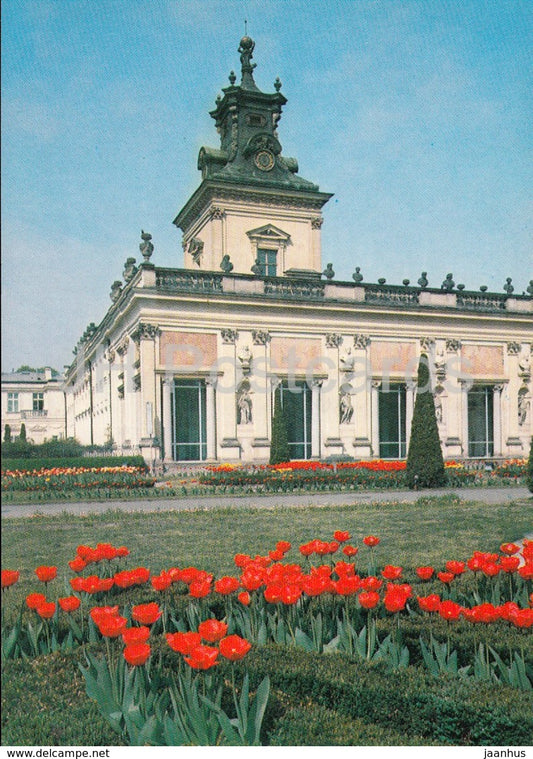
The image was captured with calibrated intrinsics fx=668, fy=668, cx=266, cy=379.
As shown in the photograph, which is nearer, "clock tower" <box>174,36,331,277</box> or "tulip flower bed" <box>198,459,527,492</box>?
"tulip flower bed" <box>198,459,527,492</box>

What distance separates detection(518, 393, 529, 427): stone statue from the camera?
32531 millimetres

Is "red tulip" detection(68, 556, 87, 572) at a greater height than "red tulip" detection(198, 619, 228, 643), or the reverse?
"red tulip" detection(68, 556, 87, 572)

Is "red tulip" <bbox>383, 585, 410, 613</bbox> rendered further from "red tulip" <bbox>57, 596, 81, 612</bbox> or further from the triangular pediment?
the triangular pediment

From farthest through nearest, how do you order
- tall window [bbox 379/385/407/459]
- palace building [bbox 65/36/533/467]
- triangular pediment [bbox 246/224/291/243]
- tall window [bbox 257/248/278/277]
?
tall window [bbox 257/248/278/277], triangular pediment [bbox 246/224/291/243], tall window [bbox 379/385/407/459], palace building [bbox 65/36/533/467]

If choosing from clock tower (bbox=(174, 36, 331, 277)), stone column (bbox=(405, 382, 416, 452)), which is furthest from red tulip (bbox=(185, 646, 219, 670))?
clock tower (bbox=(174, 36, 331, 277))

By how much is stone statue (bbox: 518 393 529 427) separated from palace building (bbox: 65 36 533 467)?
0.08 m

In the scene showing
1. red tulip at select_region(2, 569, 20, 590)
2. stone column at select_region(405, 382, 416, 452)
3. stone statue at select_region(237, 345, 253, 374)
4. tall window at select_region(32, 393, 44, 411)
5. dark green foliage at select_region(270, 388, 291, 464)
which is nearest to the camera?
red tulip at select_region(2, 569, 20, 590)

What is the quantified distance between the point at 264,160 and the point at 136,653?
31.8 metres

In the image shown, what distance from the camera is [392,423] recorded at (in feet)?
101

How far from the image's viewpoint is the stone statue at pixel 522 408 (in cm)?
3253

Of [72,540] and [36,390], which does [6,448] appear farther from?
[72,540]

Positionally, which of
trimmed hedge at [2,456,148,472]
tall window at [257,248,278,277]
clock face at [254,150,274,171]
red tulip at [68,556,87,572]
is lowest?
red tulip at [68,556,87,572]

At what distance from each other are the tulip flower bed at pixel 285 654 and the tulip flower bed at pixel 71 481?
55 cm

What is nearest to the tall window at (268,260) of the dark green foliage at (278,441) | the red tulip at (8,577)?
the dark green foliage at (278,441)
